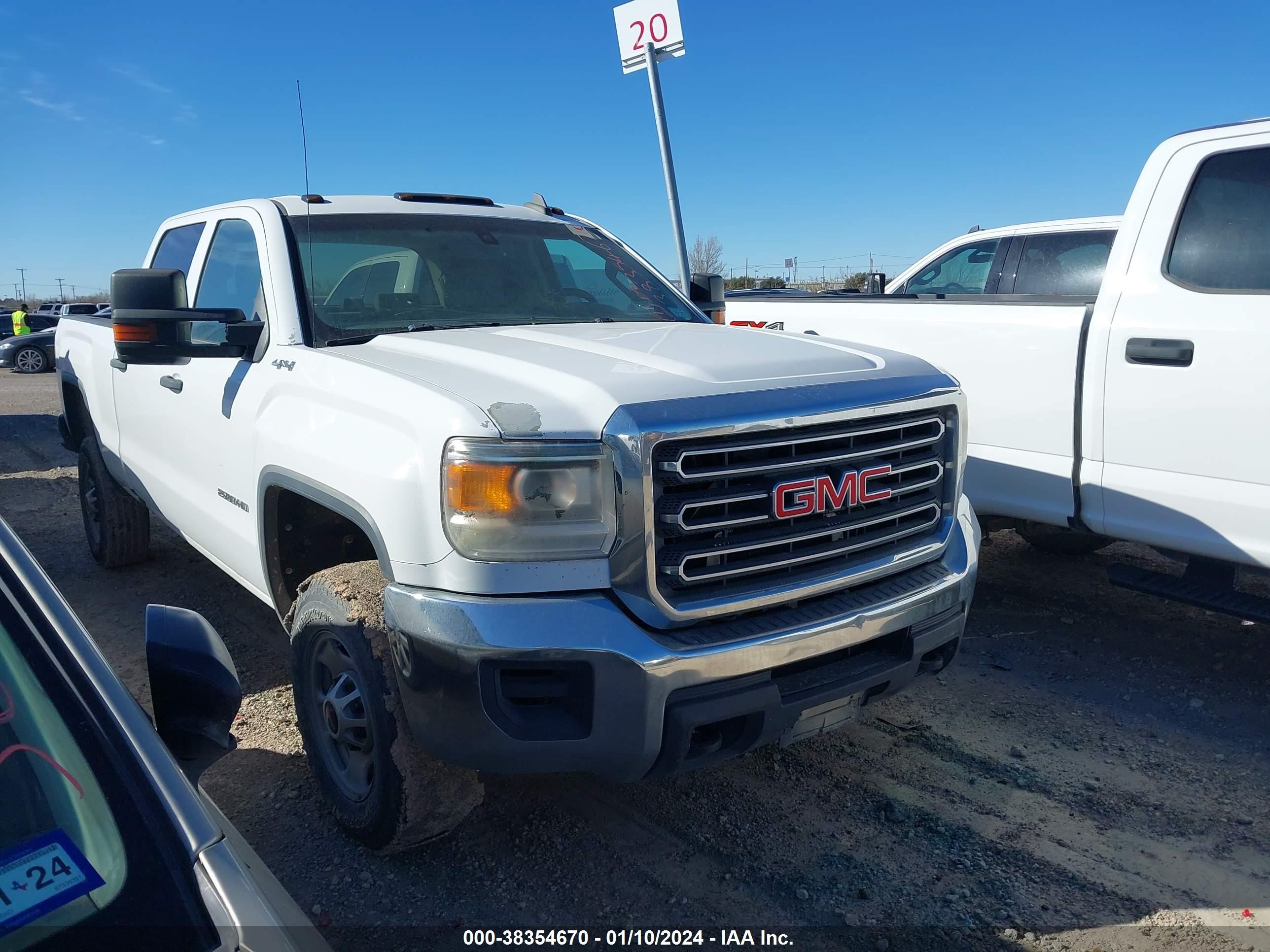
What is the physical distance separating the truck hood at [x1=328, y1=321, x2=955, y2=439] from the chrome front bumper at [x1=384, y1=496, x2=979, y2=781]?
46 centimetres

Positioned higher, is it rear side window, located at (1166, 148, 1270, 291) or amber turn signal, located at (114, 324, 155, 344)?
rear side window, located at (1166, 148, 1270, 291)

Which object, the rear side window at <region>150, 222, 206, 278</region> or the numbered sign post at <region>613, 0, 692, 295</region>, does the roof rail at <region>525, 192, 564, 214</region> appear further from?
the numbered sign post at <region>613, 0, 692, 295</region>

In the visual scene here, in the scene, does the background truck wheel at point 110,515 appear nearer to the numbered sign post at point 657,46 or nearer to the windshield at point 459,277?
the windshield at point 459,277

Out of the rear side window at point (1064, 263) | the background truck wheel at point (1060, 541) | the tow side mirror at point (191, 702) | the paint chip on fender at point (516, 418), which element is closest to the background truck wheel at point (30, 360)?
the rear side window at point (1064, 263)

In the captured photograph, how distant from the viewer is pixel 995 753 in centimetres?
342

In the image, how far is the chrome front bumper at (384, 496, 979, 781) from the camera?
2.22 m

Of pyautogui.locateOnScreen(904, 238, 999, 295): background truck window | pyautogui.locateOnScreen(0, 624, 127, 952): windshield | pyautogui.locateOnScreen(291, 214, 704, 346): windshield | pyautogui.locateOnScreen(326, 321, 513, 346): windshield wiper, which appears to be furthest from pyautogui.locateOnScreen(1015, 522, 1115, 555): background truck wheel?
pyautogui.locateOnScreen(0, 624, 127, 952): windshield

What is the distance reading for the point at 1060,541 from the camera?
217 inches

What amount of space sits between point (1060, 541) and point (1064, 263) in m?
2.32

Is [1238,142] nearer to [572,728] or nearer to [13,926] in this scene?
[572,728]

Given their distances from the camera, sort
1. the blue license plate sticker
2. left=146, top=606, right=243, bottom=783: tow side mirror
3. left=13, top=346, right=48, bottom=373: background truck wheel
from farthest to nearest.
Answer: left=13, top=346, right=48, bottom=373: background truck wheel, left=146, top=606, right=243, bottom=783: tow side mirror, the blue license plate sticker

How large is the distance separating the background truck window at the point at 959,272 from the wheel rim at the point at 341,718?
5606mm

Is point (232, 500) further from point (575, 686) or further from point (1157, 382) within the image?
point (1157, 382)

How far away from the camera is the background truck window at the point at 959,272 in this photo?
730 centimetres
